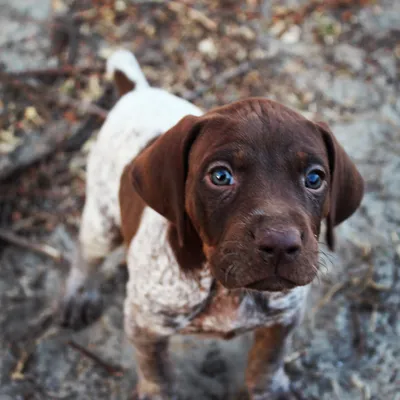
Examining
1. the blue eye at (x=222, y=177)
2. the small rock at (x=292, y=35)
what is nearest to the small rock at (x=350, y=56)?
the small rock at (x=292, y=35)

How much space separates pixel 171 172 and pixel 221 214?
36 centimetres

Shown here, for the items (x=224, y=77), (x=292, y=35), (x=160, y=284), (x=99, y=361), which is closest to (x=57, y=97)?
(x=224, y=77)

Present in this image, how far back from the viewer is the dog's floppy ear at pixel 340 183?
2906 mm

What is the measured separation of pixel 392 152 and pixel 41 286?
335 centimetres

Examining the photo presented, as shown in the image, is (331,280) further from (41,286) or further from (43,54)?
(43,54)

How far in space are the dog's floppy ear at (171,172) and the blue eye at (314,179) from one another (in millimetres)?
572

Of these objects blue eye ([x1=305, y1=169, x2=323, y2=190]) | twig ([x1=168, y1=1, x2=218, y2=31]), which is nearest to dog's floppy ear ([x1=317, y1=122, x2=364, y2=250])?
blue eye ([x1=305, y1=169, x2=323, y2=190])

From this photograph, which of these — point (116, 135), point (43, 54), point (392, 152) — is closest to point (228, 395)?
point (116, 135)

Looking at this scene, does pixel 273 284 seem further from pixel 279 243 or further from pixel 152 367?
pixel 152 367

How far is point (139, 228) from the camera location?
345cm

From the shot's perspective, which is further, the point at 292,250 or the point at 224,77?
the point at 224,77

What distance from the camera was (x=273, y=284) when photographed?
2551 millimetres

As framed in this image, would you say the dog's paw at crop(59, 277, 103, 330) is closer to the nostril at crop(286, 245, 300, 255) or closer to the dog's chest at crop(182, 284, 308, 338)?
the dog's chest at crop(182, 284, 308, 338)

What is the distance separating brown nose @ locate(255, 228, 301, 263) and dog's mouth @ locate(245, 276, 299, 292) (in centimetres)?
13
